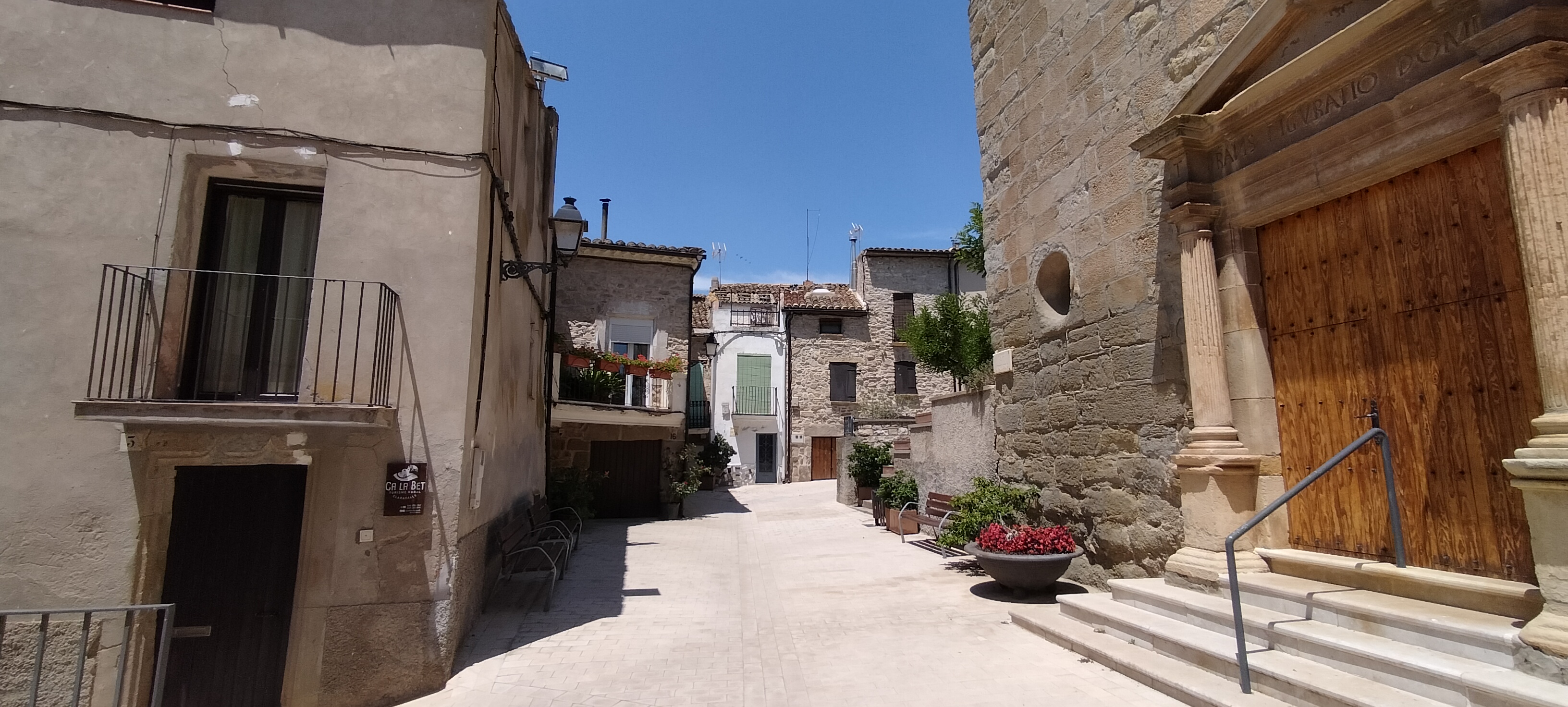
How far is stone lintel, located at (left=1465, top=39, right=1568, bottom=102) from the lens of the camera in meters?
3.31

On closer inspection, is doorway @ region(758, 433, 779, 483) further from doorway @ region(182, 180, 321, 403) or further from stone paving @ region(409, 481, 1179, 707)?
doorway @ region(182, 180, 321, 403)

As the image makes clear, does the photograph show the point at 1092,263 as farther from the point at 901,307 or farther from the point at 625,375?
the point at 901,307

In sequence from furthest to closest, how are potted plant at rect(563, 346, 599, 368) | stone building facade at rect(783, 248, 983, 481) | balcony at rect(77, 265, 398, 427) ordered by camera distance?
stone building facade at rect(783, 248, 983, 481) → potted plant at rect(563, 346, 599, 368) → balcony at rect(77, 265, 398, 427)

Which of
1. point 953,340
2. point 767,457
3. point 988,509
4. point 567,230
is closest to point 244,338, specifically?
point 567,230

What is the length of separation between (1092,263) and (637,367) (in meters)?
8.87

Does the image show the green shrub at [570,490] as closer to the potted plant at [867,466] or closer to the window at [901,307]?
the potted plant at [867,466]

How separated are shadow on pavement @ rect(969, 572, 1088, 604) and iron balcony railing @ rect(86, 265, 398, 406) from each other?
542cm

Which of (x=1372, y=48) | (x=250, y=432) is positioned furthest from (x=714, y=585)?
(x=1372, y=48)

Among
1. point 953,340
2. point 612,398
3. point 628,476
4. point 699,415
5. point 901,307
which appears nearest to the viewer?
point 612,398

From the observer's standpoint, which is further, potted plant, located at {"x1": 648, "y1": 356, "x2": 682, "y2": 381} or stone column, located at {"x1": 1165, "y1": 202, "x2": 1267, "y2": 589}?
potted plant, located at {"x1": 648, "y1": 356, "x2": 682, "y2": 381}

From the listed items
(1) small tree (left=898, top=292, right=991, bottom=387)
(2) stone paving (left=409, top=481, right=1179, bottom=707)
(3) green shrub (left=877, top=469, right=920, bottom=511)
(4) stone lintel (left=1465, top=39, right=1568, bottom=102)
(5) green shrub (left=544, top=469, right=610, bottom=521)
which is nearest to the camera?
(4) stone lintel (left=1465, top=39, right=1568, bottom=102)

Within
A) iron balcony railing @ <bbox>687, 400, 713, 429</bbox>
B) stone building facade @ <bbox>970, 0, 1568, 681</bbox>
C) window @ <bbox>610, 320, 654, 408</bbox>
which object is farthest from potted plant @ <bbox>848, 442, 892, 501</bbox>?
stone building facade @ <bbox>970, 0, 1568, 681</bbox>

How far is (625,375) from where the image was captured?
13.1 m

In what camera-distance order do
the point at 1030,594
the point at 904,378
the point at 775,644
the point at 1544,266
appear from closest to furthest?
1. the point at 1544,266
2. the point at 775,644
3. the point at 1030,594
4. the point at 904,378
